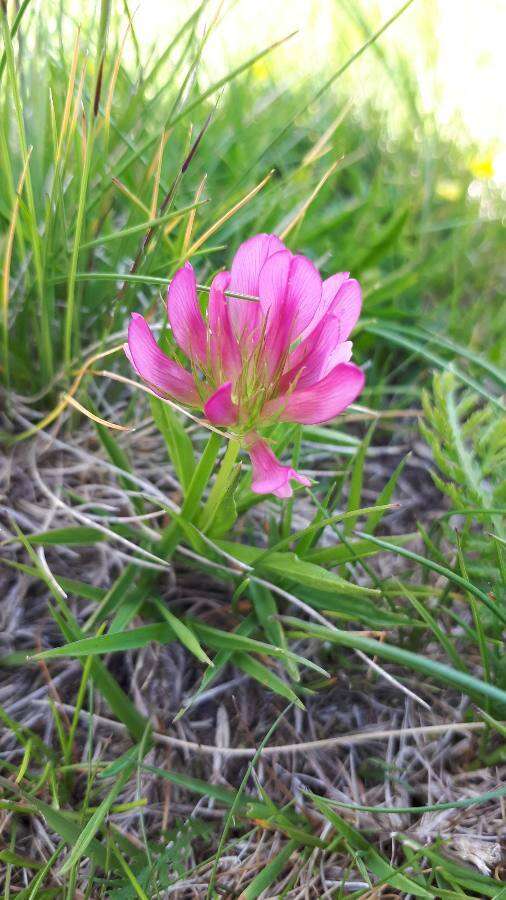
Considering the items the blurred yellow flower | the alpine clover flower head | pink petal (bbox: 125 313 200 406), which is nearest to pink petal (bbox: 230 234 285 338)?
the alpine clover flower head

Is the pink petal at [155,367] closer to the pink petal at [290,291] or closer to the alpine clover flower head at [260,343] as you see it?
the alpine clover flower head at [260,343]

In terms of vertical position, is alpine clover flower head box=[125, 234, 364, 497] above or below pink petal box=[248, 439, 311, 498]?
above

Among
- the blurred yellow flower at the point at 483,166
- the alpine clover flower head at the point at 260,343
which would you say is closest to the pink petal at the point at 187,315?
the alpine clover flower head at the point at 260,343

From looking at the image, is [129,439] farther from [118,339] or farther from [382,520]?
[382,520]

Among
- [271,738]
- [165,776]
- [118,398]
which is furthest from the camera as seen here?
[118,398]

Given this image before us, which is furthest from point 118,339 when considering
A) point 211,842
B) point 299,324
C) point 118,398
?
point 211,842

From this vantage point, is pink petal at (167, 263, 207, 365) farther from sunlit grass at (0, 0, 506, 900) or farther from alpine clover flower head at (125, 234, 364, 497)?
sunlit grass at (0, 0, 506, 900)
